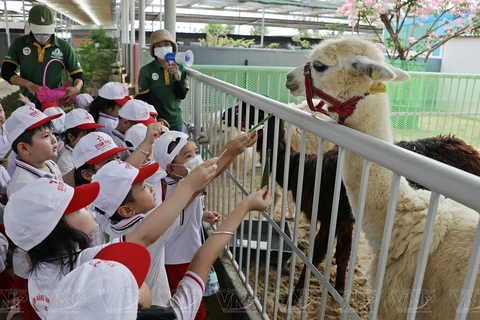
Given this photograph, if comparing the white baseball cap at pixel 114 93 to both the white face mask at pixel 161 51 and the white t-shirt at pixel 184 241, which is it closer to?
the white face mask at pixel 161 51

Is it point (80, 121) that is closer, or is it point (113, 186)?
point (113, 186)

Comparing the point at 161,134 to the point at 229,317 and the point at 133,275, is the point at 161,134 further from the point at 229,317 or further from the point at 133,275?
the point at 133,275

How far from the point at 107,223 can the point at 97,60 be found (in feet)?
49.1

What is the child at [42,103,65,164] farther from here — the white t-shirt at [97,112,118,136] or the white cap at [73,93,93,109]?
the white cap at [73,93,93,109]

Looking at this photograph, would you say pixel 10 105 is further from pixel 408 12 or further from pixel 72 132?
pixel 408 12

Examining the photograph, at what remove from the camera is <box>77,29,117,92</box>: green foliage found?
13.7 meters

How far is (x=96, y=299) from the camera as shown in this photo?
862 millimetres

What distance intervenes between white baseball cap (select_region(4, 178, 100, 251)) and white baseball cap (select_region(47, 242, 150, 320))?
0.37 m

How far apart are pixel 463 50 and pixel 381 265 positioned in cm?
1331

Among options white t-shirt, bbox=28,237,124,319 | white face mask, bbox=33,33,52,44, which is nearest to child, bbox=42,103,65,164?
white face mask, bbox=33,33,52,44

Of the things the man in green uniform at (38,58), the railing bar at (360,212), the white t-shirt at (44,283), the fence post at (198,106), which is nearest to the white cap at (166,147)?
the white t-shirt at (44,283)

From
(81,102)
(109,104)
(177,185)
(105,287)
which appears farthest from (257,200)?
(81,102)

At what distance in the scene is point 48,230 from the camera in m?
1.22

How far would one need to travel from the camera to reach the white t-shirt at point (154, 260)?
167cm
